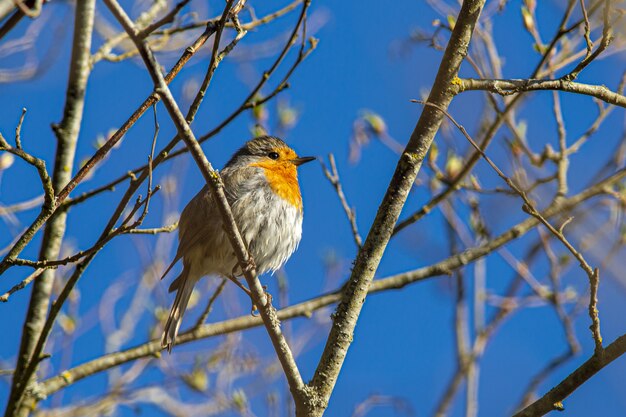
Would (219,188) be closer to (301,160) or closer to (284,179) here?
(284,179)

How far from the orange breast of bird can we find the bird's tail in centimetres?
96

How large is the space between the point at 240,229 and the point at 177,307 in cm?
78

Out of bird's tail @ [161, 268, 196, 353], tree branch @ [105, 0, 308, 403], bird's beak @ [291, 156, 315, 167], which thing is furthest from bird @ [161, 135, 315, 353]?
tree branch @ [105, 0, 308, 403]

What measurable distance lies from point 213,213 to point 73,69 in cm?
150

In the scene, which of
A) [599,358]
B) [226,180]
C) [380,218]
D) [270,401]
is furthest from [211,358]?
[599,358]

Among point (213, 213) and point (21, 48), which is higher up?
point (21, 48)

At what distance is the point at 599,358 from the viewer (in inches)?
124

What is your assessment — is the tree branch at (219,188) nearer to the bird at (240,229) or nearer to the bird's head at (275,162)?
the bird at (240,229)

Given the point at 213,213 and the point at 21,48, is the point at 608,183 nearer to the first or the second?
the point at 213,213

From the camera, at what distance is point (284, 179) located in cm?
622

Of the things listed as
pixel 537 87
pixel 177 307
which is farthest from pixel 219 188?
pixel 177 307

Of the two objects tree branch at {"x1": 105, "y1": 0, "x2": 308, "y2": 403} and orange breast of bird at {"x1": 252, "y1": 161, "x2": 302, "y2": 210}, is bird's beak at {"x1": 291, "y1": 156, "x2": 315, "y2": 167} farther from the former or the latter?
tree branch at {"x1": 105, "y1": 0, "x2": 308, "y2": 403}

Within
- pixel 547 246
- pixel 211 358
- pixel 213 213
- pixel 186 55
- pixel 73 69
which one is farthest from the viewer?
pixel 211 358

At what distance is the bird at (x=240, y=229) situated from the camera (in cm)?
574
